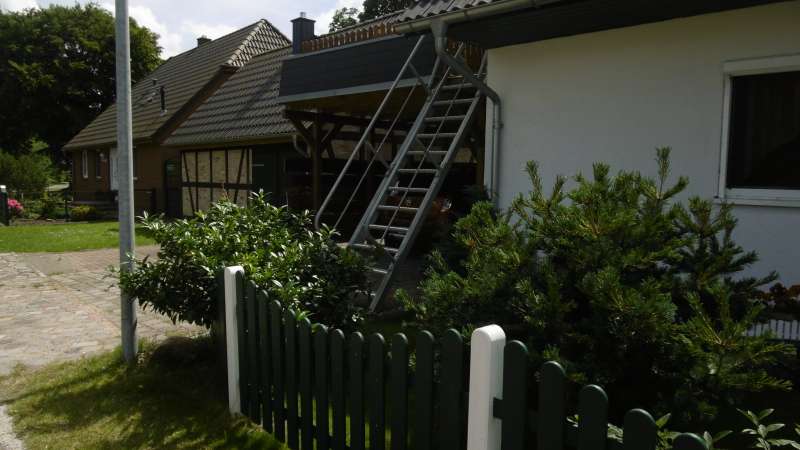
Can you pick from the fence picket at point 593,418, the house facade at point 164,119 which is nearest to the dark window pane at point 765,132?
the fence picket at point 593,418

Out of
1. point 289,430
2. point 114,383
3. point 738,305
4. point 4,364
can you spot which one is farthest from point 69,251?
point 738,305

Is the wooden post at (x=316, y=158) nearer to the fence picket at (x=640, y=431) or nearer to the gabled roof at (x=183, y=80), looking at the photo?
the fence picket at (x=640, y=431)

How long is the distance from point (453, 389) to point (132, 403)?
2722 mm

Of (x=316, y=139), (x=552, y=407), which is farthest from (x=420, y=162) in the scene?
(x=552, y=407)

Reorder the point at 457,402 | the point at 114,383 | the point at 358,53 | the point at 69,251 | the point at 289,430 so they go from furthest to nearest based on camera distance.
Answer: the point at 69,251, the point at 358,53, the point at 114,383, the point at 289,430, the point at 457,402

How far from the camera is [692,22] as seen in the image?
4574 millimetres

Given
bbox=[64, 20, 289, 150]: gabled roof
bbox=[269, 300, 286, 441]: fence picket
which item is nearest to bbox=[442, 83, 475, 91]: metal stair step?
bbox=[269, 300, 286, 441]: fence picket

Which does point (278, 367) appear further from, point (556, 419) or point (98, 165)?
point (98, 165)

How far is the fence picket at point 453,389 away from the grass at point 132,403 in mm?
1473

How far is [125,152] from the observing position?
176 inches

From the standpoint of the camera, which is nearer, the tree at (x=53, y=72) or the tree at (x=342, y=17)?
the tree at (x=53, y=72)

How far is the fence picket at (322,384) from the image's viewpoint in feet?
9.69

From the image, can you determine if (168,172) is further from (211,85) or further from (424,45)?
(424,45)

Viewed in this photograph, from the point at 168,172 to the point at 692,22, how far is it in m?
18.5
